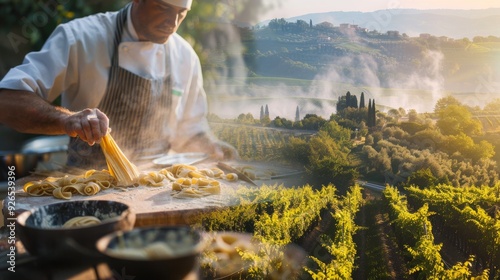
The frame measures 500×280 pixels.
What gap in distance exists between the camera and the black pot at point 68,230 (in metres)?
0.72

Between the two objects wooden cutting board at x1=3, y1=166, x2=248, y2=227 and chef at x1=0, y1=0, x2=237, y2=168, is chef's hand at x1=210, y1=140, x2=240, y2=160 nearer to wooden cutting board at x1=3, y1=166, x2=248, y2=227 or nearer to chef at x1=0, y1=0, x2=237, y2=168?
chef at x1=0, y1=0, x2=237, y2=168

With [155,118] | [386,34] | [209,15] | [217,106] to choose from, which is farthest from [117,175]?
[386,34]

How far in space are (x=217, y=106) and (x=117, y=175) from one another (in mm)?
532

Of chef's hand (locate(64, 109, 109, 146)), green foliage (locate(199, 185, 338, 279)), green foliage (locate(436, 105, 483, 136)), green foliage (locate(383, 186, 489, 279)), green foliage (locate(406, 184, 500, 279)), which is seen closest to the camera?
chef's hand (locate(64, 109, 109, 146))

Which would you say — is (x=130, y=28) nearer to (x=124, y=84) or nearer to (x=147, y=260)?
(x=124, y=84)

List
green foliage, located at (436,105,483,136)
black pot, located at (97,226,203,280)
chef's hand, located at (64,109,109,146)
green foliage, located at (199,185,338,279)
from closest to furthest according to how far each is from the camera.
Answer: black pot, located at (97,226,203,280) → chef's hand, located at (64,109,109,146) → green foliage, located at (199,185,338,279) → green foliage, located at (436,105,483,136)

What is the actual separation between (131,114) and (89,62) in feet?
0.74

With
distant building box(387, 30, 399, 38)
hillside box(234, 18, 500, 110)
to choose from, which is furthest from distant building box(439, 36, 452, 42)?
distant building box(387, 30, 399, 38)

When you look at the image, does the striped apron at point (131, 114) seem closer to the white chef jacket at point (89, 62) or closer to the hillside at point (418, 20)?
the white chef jacket at point (89, 62)

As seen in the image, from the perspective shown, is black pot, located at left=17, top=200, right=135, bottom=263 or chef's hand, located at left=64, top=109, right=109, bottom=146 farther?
chef's hand, located at left=64, top=109, right=109, bottom=146

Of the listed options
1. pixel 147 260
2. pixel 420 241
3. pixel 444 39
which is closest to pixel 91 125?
pixel 147 260

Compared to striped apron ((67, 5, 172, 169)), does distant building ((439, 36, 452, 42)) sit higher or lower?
higher

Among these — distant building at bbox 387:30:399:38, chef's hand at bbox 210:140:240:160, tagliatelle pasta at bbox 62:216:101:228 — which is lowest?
chef's hand at bbox 210:140:240:160

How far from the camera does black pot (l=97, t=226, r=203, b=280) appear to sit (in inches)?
25.3
